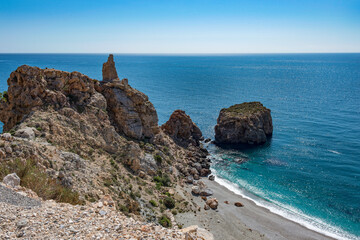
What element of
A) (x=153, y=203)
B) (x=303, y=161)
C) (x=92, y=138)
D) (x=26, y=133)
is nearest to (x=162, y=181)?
(x=153, y=203)

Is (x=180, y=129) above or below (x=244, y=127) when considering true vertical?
above

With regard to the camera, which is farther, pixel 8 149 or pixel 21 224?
pixel 8 149

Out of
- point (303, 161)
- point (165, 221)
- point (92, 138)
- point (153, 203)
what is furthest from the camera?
point (303, 161)

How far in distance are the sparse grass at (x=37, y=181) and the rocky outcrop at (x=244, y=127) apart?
5503 cm

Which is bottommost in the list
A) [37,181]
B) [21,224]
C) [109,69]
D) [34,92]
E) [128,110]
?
[37,181]

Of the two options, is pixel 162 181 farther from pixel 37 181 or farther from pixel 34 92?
pixel 37 181

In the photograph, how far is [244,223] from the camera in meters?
38.8

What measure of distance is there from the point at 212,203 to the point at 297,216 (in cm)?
1411

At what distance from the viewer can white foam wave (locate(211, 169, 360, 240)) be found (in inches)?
1502

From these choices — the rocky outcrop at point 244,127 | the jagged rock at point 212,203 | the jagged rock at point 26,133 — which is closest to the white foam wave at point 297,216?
the jagged rock at point 212,203

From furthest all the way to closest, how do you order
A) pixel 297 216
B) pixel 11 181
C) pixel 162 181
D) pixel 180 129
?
pixel 180 129, pixel 162 181, pixel 297 216, pixel 11 181

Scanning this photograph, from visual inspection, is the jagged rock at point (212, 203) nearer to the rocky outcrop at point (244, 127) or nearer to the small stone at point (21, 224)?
the rocky outcrop at point (244, 127)

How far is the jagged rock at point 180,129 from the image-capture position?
2539 inches

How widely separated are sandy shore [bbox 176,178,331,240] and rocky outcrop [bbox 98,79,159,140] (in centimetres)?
1683
